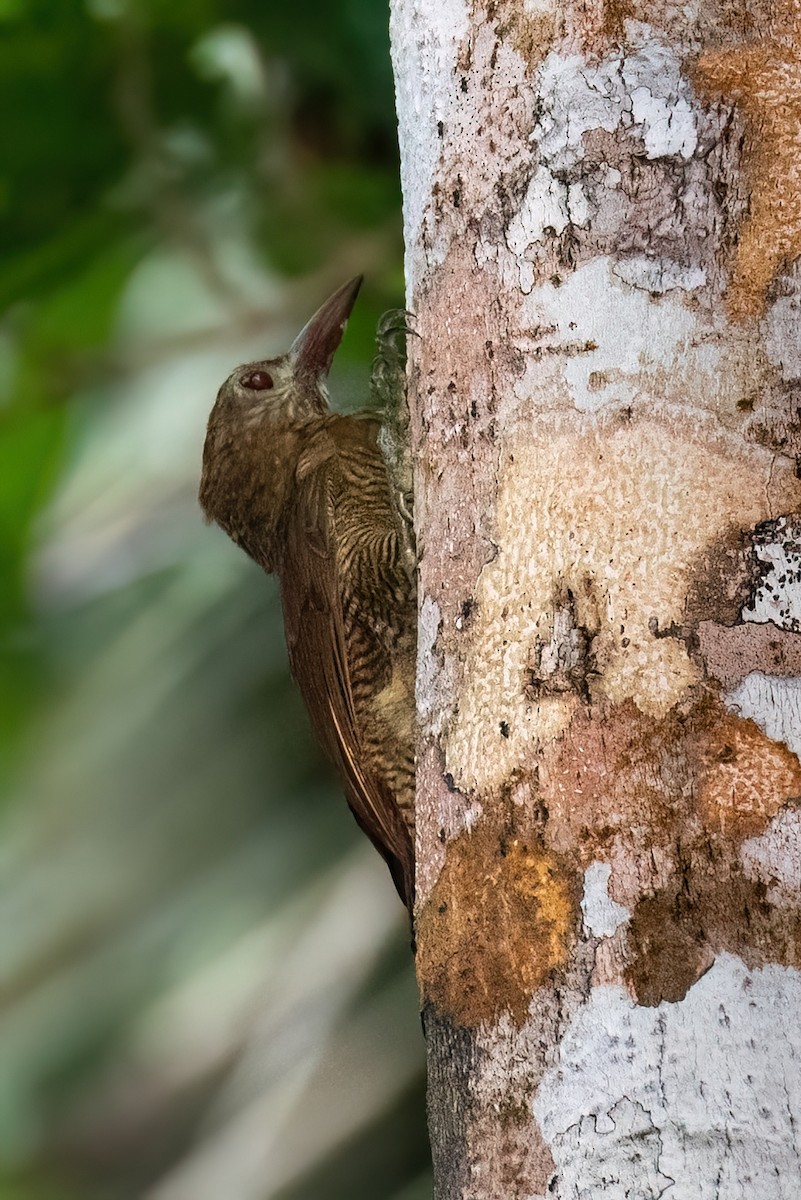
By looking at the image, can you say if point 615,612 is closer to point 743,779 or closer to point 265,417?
point 743,779

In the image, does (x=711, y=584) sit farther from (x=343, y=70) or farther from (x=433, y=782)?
(x=343, y=70)

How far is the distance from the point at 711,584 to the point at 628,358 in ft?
0.89

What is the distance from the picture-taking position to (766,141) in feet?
4.92

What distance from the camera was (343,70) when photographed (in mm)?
4219

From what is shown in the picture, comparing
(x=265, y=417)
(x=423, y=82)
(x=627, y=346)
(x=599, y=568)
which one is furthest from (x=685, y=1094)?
(x=265, y=417)

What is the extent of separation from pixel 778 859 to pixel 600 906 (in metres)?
0.17

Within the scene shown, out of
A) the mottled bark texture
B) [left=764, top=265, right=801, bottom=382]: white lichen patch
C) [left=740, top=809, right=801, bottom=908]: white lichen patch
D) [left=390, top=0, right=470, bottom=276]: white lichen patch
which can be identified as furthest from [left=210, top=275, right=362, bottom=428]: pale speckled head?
[left=740, top=809, right=801, bottom=908]: white lichen patch

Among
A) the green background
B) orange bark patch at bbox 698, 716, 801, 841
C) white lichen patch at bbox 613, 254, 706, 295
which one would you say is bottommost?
the green background

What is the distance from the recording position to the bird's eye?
3451 mm

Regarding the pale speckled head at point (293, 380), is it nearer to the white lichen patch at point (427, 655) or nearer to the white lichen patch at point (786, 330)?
the white lichen patch at point (427, 655)

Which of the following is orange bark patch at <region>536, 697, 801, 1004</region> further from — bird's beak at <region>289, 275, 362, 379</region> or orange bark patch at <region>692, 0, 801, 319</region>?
bird's beak at <region>289, 275, 362, 379</region>

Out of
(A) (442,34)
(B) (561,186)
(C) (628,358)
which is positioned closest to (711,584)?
(C) (628,358)

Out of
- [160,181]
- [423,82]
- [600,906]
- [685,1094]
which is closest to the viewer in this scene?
[685,1094]

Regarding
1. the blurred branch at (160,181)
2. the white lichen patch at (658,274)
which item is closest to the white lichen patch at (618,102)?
the white lichen patch at (658,274)
